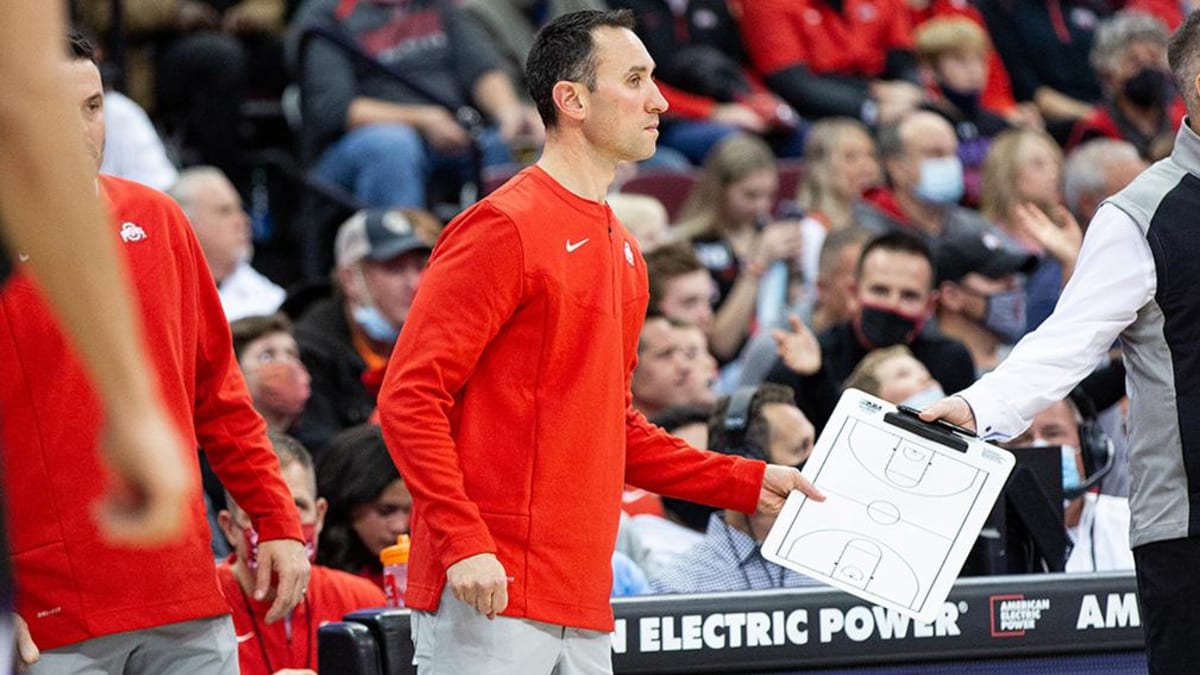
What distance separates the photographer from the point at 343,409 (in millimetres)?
6891

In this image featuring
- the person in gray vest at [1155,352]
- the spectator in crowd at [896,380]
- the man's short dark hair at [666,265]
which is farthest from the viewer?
the man's short dark hair at [666,265]

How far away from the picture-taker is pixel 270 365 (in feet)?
20.6

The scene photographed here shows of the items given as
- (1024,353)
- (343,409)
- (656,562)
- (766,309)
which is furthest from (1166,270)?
(766,309)

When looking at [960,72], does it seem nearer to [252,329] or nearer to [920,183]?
[920,183]

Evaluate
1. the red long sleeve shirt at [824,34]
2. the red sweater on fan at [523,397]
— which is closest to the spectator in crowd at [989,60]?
the red long sleeve shirt at [824,34]

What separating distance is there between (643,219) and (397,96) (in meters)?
1.67

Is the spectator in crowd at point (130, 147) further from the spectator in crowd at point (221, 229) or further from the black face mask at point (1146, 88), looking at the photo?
the black face mask at point (1146, 88)

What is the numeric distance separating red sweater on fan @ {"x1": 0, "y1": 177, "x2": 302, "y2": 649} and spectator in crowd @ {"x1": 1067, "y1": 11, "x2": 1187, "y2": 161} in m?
7.32

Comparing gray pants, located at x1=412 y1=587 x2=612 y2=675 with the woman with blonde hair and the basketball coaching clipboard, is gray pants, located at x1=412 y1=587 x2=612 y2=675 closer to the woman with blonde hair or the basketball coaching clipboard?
the basketball coaching clipboard

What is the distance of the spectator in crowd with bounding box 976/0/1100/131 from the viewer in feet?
39.3

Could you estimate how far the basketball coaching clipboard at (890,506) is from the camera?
13.0ft

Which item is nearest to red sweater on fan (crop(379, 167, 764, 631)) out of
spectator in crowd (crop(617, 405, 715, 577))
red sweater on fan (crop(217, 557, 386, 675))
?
red sweater on fan (crop(217, 557, 386, 675))

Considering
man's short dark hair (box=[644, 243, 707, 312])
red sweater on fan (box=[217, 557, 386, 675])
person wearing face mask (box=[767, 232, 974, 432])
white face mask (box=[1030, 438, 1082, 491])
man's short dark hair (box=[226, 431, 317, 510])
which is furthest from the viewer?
man's short dark hair (box=[644, 243, 707, 312])

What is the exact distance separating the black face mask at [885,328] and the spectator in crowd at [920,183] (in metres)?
1.96
